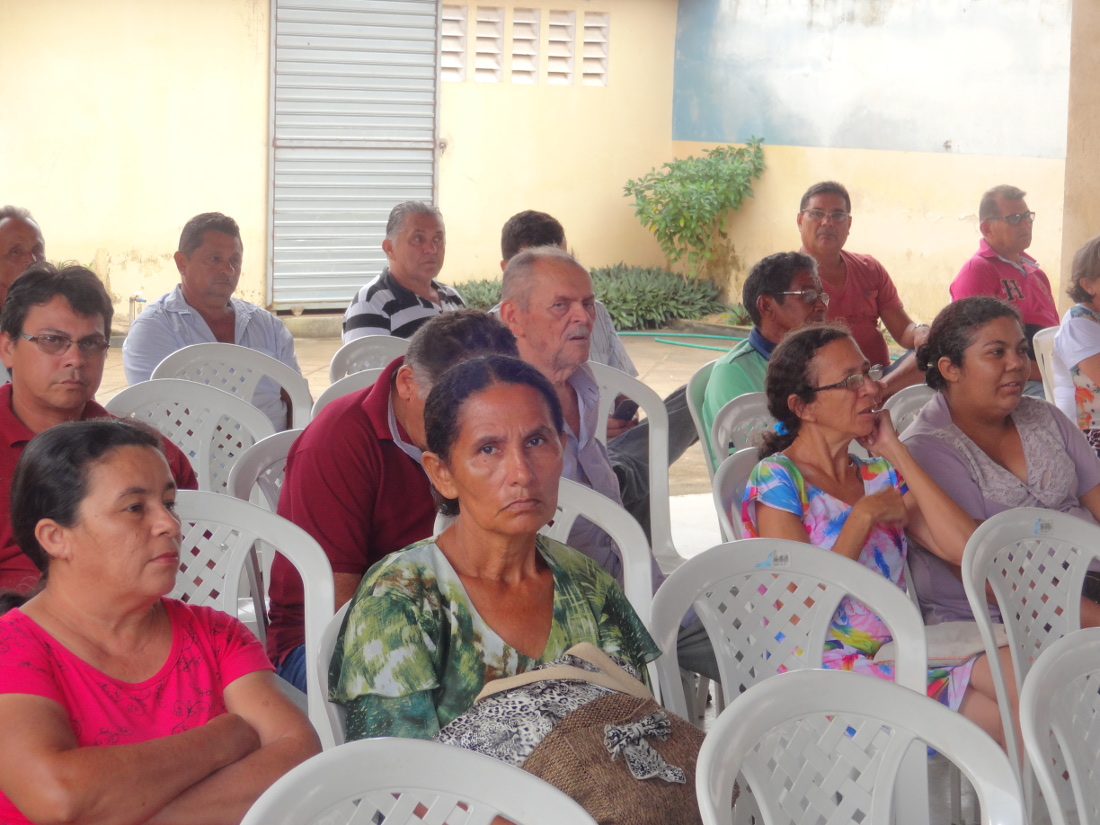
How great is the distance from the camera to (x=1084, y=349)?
4.61 m

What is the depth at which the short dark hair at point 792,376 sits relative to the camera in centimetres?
293

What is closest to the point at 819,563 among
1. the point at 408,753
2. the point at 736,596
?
the point at 736,596

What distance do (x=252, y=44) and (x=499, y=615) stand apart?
10.2 meters

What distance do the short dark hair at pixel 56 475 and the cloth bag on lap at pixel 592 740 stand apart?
2.32 feet

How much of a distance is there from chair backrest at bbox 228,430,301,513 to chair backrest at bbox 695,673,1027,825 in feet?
5.70

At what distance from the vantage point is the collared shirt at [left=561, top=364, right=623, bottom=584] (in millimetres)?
3113

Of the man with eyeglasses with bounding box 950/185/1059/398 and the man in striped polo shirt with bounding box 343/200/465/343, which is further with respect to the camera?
the man with eyeglasses with bounding box 950/185/1059/398

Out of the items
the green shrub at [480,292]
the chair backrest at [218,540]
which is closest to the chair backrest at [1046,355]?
the chair backrest at [218,540]

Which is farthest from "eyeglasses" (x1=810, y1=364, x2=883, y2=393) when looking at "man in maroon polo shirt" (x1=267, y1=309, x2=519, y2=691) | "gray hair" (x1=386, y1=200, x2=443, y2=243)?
"gray hair" (x1=386, y1=200, x2=443, y2=243)

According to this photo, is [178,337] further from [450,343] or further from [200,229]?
[450,343]

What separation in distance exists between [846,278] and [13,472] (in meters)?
4.27

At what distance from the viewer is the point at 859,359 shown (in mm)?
2947

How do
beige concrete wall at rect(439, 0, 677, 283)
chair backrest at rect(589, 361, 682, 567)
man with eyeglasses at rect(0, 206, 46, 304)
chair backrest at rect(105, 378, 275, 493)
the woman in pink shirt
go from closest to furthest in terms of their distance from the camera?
the woman in pink shirt
chair backrest at rect(105, 378, 275, 493)
chair backrest at rect(589, 361, 682, 567)
man with eyeglasses at rect(0, 206, 46, 304)
beige concrete wall at rect(439, 0, 677, 283)

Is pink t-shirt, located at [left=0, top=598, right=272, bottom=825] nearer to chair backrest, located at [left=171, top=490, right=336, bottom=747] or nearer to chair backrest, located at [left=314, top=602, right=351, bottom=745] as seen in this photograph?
chair backrest, located at [left=314, top=602, right=351, bottom=745]
